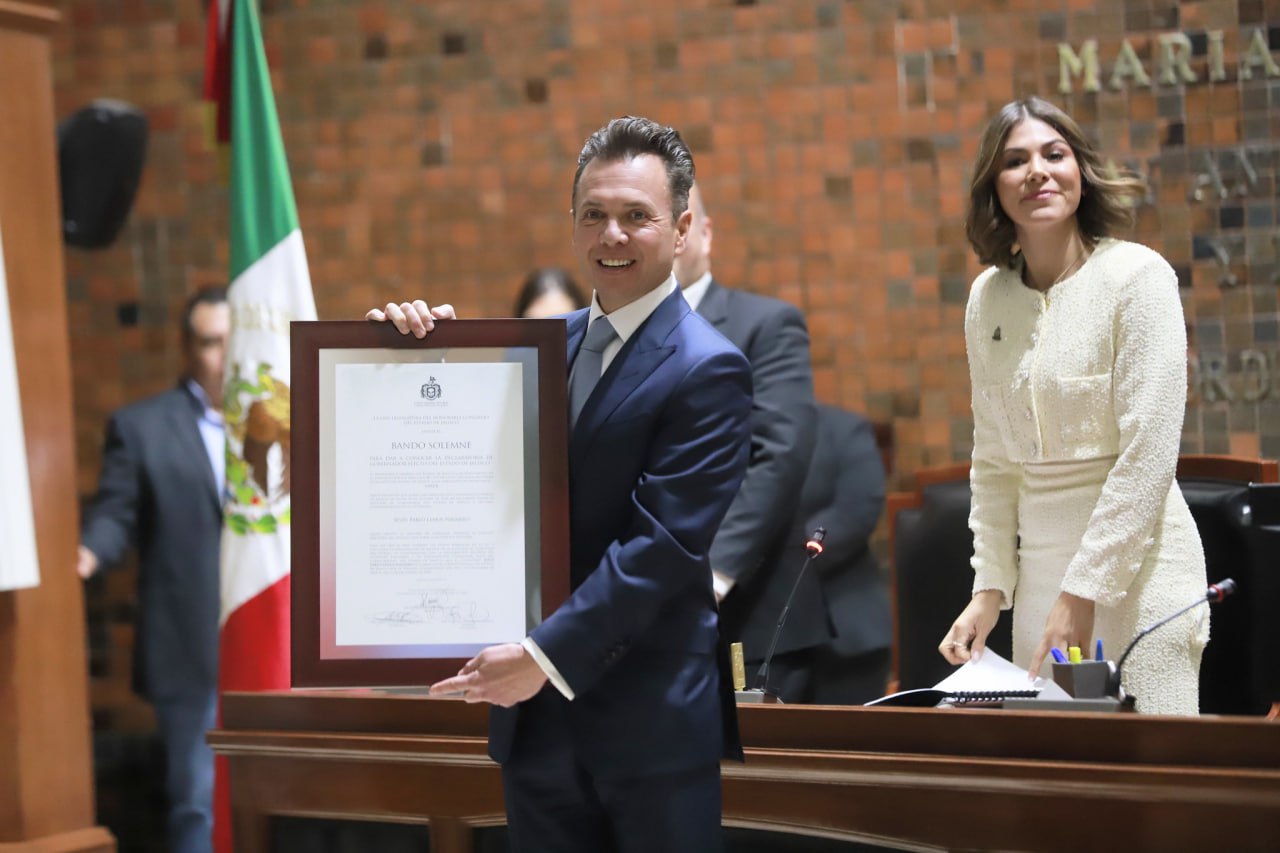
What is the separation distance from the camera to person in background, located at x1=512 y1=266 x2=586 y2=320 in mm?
3883

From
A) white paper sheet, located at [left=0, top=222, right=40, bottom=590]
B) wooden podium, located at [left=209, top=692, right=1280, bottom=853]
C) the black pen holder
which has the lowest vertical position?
wooden podium, located at [left=209, top=692, right=1280, bottom=853]

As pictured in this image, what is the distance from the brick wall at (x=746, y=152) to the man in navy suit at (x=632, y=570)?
249cm

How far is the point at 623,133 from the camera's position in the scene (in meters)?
1.89

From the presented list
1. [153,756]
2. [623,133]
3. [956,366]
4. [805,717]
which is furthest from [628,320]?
[153,756]

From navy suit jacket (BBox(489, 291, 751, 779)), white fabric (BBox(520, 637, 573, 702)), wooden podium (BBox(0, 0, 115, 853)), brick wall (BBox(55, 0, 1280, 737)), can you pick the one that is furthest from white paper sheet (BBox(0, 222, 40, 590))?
brick wall (BBox(55, 0, 1280, 737))

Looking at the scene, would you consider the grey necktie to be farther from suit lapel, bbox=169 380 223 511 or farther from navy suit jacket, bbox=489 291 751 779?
suit lapel, bbox=169 380 223 511

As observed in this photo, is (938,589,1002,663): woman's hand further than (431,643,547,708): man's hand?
Yes

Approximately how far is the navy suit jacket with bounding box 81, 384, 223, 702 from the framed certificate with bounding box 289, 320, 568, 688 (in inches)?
93.9

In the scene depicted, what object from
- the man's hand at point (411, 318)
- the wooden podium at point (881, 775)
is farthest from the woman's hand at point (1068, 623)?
the man's hand at point (411, 318)

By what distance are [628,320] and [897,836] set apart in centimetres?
93

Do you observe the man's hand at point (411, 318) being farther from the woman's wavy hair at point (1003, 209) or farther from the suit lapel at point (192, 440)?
the suit lapel at point (192, 440)

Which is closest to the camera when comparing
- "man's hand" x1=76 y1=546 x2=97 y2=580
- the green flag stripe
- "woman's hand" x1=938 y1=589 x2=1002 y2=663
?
"woman's hand" x1=938 y1=589 x2=1002 y2=663

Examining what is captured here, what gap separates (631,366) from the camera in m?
1.86

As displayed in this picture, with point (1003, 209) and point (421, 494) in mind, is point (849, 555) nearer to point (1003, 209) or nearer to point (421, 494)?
point (1003, 209)
